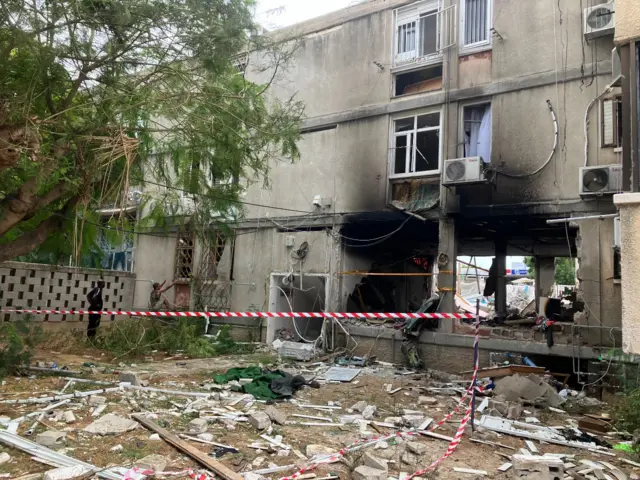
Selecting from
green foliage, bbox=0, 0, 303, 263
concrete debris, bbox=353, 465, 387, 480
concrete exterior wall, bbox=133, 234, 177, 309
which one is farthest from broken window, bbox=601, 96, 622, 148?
concrete exterior wall, bbox=133, 234, 177, 309

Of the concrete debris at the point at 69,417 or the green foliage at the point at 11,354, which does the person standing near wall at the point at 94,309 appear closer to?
the green foliage at the point at 11,354

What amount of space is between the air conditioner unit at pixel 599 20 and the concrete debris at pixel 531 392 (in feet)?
24.1

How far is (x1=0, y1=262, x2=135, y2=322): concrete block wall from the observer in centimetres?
1307

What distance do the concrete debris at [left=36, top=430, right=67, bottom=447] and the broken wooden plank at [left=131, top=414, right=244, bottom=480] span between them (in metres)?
1.00

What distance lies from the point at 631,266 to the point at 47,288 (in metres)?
14.6

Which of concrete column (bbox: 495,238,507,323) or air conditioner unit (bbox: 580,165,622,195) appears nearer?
air conditioner unit (bbox: 580,165,622,195)

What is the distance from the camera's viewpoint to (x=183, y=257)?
55.6ft

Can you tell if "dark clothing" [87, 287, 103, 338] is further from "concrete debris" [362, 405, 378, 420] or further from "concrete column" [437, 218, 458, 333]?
"concrete column" [437, 218, 458, 333]

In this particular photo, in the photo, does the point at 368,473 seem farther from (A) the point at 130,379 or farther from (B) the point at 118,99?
(B) the point at 118,99

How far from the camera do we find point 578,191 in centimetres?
1041

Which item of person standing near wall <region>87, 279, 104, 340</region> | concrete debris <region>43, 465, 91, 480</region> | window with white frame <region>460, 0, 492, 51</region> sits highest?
window with white frame <region>460, 0, 492, 51</region>

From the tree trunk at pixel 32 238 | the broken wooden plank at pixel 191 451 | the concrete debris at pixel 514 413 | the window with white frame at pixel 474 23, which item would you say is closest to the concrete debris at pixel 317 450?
the broken wooden plank at pixel 191 451

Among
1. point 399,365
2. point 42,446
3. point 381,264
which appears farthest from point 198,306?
point 42,446

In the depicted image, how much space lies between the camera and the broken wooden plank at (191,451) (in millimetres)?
4688
